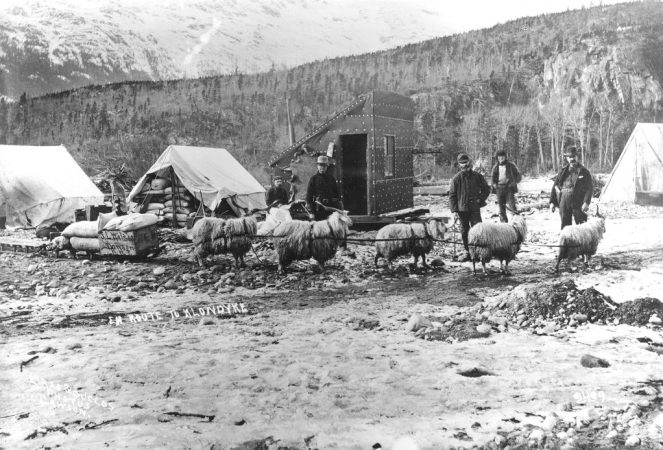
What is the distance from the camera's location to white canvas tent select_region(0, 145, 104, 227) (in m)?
13.4

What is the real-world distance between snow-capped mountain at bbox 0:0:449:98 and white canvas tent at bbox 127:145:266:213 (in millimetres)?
5163

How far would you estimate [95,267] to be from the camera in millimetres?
7672

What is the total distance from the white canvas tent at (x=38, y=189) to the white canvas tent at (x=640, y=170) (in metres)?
13.9

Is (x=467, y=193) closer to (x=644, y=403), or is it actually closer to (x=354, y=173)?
(x=354, y=173)

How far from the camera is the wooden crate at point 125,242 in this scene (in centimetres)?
800

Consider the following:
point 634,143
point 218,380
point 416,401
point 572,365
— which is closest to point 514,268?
point 634,143

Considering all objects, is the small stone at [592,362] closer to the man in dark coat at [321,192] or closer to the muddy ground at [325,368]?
→ the muddy ground at [325,368]

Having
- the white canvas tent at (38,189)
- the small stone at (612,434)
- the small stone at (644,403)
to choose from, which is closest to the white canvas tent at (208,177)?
the white canvas tent at (38,189)

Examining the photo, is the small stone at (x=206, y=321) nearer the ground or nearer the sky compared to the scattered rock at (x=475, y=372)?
nearer the sky

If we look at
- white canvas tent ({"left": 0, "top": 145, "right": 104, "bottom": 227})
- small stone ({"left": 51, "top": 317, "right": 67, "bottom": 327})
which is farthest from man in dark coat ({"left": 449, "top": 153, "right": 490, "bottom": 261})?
white canvas tent ({"left": 0, "top": 145, "right": 104, "bottom": 227})

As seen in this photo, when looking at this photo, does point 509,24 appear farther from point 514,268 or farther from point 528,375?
point 528,375

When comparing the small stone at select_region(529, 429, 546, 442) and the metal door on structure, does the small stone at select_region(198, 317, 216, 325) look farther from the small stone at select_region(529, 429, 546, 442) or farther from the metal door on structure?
the metal door on structure

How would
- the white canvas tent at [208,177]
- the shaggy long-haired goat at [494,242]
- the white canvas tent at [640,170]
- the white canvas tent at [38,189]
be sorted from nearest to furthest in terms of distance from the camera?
the shaggy long-haired goat at [494,242]
the white canvas tent at [640,170]
the white canvas tent at [208,177]
the white canvas tent at [38,189]

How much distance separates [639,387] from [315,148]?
9.24 m
